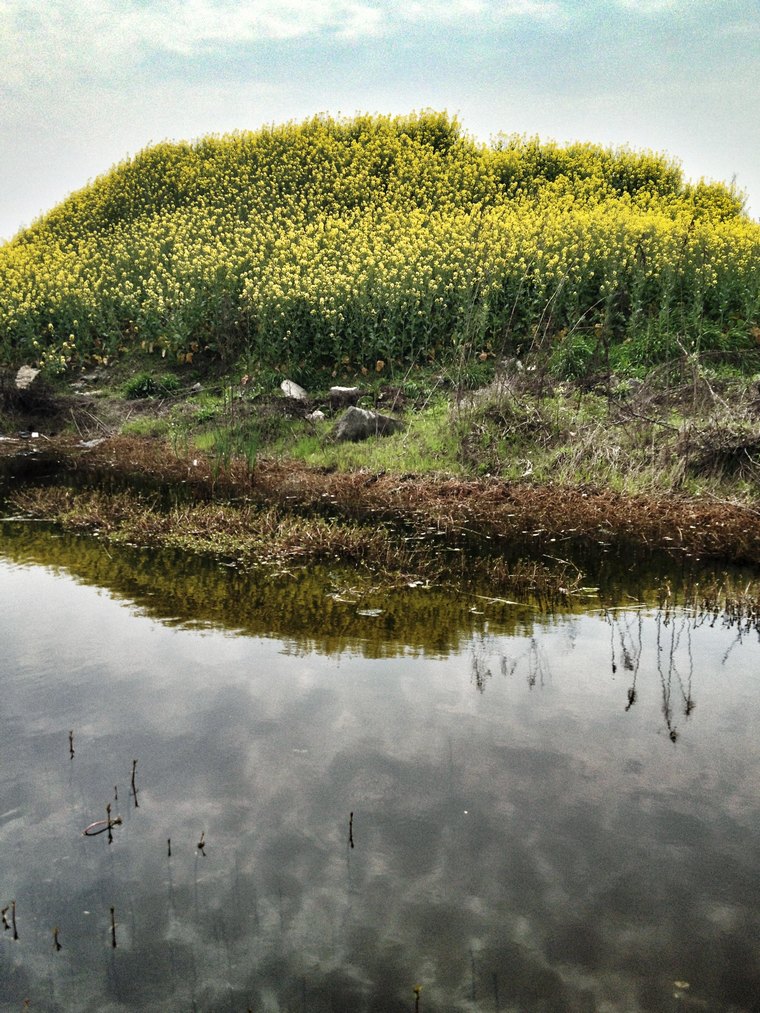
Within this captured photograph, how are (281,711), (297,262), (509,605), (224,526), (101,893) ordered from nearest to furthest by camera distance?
(101,893) < (281,711) < (509,605) < (224,526) < (297,262)

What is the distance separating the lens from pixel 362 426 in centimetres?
1327

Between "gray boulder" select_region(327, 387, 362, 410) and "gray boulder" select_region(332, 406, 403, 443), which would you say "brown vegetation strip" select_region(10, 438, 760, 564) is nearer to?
"gray boulder" select_region(332, 406, 403, 443)

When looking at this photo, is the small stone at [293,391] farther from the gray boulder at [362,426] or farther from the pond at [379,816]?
the pond at [379,816]

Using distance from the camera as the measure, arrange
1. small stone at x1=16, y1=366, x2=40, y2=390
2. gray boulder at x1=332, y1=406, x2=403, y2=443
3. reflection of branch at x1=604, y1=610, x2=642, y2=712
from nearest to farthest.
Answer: reflection of branch at x1=604, y1=610, x2=642, y2=712 < gray boulder at x1=332, y1=406, x2=403, y2=443 < small stone at x1=16, y1=366, x2=40, y2=390

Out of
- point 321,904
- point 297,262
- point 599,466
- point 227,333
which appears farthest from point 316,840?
point 297,262

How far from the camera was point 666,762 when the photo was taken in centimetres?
424

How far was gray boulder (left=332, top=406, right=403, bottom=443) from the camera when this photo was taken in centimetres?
1325

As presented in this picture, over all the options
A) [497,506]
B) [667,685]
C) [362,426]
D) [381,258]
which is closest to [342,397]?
[362,426]

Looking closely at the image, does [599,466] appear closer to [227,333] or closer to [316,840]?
[316,840]

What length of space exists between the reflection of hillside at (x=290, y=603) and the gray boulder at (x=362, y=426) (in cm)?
535

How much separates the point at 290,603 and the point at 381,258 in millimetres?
13008

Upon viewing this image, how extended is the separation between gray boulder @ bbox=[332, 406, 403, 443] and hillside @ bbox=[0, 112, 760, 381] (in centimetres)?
232

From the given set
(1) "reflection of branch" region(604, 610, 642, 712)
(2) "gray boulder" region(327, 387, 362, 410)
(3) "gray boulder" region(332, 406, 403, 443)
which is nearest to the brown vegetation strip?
(3) "gray boulder" region(332, 406, 403, 443)

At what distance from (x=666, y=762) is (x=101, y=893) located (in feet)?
8.54
